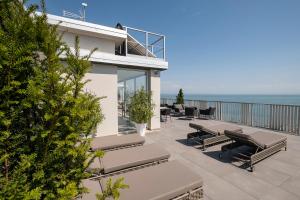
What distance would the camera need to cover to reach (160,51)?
8359 millimetres

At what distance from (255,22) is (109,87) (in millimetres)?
8268

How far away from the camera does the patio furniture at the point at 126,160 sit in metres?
2.93

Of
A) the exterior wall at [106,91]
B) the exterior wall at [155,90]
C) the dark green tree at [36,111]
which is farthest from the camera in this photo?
the exterior wall at [155,90]

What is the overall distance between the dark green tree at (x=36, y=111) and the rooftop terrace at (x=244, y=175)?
8.93ft

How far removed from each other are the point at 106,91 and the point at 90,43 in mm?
2689

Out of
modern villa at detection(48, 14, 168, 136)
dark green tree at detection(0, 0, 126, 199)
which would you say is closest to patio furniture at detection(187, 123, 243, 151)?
modern villa at detection(48, 14, 168, 136)

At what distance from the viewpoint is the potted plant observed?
21.8ft

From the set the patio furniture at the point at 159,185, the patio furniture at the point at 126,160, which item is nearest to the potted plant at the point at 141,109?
the patio furniture at the point at 126,160

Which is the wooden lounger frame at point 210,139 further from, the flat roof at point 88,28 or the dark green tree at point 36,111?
the flat roof at point 88,28

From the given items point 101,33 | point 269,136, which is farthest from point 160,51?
point 269,136

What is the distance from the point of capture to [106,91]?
645cm

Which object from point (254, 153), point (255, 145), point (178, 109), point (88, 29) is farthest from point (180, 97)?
point (255, 145)

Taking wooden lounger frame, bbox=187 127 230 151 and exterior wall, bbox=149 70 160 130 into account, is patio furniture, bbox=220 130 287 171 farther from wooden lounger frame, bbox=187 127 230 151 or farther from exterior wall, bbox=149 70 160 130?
exterior wall, bbox=149 70 160 130

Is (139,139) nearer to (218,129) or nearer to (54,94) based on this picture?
(218,129)
